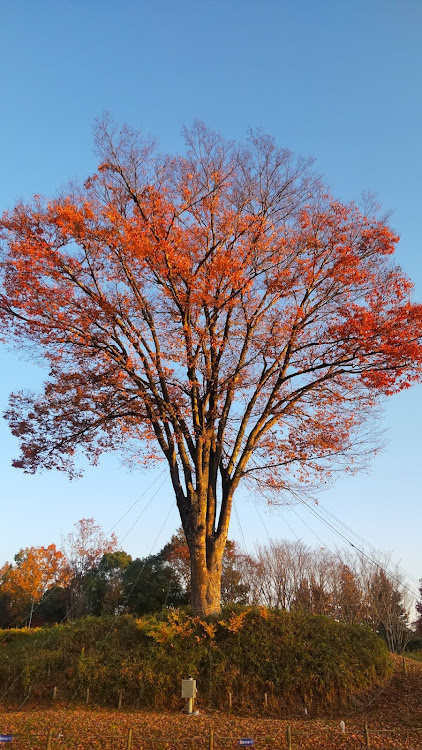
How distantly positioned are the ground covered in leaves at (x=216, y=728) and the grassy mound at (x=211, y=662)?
0.42 m

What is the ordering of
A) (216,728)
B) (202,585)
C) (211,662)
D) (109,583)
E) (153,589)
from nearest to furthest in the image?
1. (216,728)
2. (211,662)
3. (202,585)
4. (153,589)
5. (109,583)

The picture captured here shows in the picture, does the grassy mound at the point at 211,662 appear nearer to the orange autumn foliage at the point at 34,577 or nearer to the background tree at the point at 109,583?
the background tree at the point at 109,583

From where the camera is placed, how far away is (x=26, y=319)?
10.6 m

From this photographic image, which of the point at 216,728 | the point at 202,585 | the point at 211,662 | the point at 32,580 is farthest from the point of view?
the point at 32,580

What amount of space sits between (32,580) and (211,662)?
114 feet

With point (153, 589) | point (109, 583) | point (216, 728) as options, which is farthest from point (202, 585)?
point (109, 583)

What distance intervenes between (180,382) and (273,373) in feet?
7.83

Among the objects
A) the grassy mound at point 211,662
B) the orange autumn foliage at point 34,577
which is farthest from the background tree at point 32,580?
the grassy mound at point 211,662

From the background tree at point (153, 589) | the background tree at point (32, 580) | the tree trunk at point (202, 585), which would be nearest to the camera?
the tree trunk at point (202, 585)

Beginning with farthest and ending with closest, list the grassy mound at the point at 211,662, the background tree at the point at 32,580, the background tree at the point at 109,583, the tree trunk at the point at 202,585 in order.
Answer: the background tree at the point at 32,580, the background tree at the point at 109,583, the tree trunk at the point at 202,585, the grassy mound at the point at 211,662

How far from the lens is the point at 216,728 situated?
8.18 metres

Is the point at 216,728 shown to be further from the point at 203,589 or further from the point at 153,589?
the point at 153,589

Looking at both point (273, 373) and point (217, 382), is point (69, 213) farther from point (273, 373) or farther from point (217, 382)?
point (273, 373)

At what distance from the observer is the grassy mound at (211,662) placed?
9.68m
